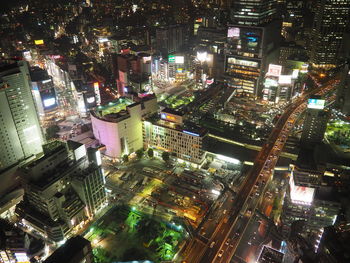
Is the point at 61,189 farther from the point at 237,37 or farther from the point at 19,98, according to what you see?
the point at 237,37

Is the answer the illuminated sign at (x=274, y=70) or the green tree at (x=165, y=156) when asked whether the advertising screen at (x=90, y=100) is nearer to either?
the green tree at (x=165, y=156)

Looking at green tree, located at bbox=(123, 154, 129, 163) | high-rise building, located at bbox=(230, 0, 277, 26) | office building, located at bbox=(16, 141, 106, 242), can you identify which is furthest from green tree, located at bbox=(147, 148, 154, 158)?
high-rise building, located at bbox=(230, 0, 277, 26)

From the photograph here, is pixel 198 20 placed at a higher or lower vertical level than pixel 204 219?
higher

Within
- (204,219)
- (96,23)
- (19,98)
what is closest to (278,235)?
(204,219)

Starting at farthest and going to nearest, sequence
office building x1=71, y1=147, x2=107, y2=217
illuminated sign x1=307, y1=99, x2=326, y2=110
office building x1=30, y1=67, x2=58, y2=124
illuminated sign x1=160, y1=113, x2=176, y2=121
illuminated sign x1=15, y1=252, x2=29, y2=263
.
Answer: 1. office building x1=30, y1=67, x2=58, y2=124
2. illuminated sign x1=160, y1=113, x2=176, y2=121
3. illuminated sign x1=307, y1=99, x2=326, y2=110
4. office building x1=71, y1=147, x2=107, y2=217
5. illuminated sign x1=15, y1=252, x2=29, y2=263

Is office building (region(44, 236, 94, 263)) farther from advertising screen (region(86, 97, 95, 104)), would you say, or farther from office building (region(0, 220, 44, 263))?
advertising screen (region(86, 97, 95, 104))

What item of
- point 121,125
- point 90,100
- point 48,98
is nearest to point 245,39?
point 121,125
